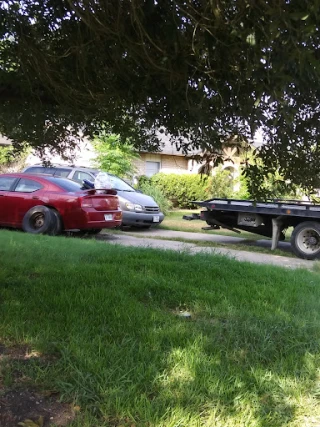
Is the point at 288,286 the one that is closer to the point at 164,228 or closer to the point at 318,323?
the point at 318,323

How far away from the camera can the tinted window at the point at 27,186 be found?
11.1 meters

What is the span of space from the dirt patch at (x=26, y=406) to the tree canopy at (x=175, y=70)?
7.02 ft

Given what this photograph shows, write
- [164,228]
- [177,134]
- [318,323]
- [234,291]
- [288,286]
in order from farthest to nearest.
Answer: [164,228]
[288,286]
[234,291]
[177,134]
[318,323]

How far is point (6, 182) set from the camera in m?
11.5

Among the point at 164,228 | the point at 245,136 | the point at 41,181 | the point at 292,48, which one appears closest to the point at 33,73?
the point at 245,136

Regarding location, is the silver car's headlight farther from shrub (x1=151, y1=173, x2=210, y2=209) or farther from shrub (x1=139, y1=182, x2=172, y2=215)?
shrub (x1=151, y1=173, x2=210, y2=209)

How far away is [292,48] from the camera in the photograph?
243cm

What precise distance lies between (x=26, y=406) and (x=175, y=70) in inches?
102

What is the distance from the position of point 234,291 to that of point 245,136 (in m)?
1.88

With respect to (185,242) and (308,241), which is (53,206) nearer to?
(185,242)

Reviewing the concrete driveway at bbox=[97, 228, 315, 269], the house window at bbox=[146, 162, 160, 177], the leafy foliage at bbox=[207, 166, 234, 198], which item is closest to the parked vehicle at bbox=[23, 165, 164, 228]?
the concrete driveway at bbox=[97, 228, 315, 269]

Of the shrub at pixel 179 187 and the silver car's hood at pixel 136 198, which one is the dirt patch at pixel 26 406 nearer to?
the silver car's hood at pixel 136 198

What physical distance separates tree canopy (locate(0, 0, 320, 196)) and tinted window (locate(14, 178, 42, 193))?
19.8ft

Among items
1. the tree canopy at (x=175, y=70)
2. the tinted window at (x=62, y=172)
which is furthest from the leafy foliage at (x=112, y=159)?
the tree canopy at (x=175, y=70)
